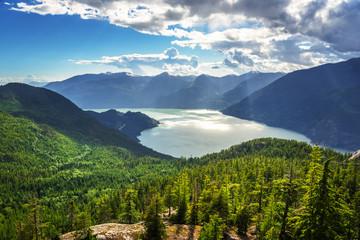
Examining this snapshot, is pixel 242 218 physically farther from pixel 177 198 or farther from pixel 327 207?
pixel 327 207

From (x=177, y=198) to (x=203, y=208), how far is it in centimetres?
791

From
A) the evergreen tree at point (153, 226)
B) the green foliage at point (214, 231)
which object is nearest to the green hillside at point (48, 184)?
the evergreen tree at point (153, 226)

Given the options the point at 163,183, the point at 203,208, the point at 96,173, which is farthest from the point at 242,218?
the point at 96,173

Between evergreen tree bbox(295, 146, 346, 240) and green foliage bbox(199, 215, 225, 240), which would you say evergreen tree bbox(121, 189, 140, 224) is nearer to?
green foliage bbox(199, 215, 225, 240)

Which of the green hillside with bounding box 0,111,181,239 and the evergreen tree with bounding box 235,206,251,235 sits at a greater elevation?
the evergreen tree with bounding box 235,206,251,235

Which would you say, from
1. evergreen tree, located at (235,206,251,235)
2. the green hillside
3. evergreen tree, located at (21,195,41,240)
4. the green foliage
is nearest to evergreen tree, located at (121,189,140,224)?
evergreen tree, located at (21,195,41,240)

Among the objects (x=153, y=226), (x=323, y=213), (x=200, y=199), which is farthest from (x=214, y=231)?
(x=200, y=199)

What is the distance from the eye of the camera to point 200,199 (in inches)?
2019

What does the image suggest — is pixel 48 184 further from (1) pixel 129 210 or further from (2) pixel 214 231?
(2) pixel 214 231

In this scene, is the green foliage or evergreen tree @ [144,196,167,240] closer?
the green foliage

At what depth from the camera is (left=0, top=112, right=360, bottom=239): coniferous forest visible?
2370cm

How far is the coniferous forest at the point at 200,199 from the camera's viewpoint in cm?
2370

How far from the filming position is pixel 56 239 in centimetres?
3400

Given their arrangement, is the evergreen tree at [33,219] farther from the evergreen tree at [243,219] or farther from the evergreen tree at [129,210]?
the evergreen tree at [243,219]
